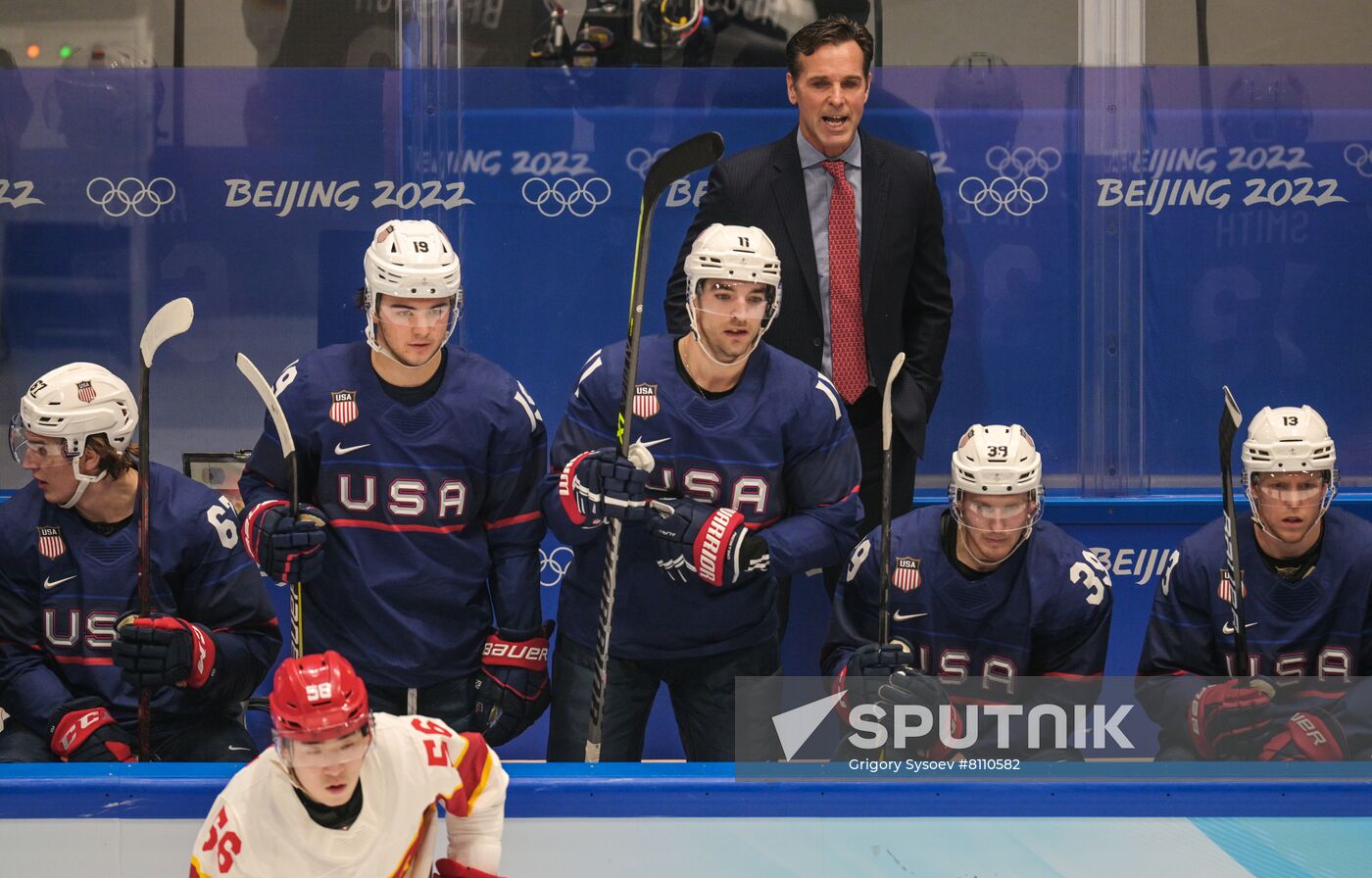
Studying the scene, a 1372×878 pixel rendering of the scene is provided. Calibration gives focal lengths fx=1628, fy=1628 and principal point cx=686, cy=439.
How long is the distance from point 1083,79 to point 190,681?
3.06 m

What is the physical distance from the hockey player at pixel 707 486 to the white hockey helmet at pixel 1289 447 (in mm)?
881

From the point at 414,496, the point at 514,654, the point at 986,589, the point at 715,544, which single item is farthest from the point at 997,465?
the point at 414,496

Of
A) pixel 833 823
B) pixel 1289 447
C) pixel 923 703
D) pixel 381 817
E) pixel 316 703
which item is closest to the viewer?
pixel 316 703

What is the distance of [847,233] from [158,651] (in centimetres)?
192

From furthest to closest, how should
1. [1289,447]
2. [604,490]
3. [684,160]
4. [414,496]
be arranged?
[1289,447] < [684,160] < [414,496] < [604,490]

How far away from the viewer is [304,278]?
482 cm

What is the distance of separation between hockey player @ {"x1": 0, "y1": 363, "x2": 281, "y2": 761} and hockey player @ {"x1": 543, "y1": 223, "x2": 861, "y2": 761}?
67 cm

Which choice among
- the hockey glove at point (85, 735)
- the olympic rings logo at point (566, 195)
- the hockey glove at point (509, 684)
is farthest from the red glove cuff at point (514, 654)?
the olympic rings logo at point (566, 195)

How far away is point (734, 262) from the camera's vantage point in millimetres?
3291

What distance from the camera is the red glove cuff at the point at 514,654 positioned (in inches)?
129

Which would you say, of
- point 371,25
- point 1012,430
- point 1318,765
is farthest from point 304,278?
point 1318,765

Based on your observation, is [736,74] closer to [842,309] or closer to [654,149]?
[654,149]

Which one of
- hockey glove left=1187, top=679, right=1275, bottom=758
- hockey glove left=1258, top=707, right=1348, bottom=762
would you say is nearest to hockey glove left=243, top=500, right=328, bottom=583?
hockey glove left=1187, top=679, right=1275, bottom=758

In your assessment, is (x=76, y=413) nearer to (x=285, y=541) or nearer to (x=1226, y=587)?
(x=285, y=541)
